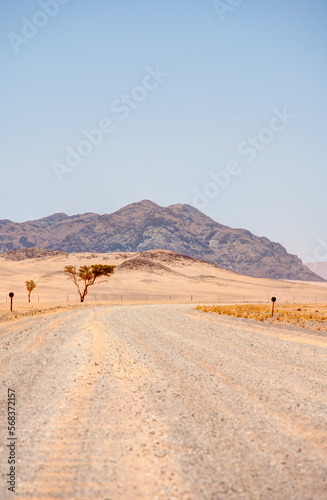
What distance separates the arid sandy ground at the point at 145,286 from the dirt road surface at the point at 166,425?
3692 cm

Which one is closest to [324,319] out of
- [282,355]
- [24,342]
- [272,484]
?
[282,355]

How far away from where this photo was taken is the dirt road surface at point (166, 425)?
527cm

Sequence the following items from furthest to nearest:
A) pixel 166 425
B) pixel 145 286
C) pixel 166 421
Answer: pixel 145 286 → pixel 166 421 → pixel 166 425

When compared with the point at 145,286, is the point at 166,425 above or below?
above

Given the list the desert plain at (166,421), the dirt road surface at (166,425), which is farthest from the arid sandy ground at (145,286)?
the dirt road surface at (166,425)

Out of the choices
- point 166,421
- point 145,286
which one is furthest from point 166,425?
point 145,286

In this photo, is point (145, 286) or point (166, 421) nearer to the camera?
point (166, 421)

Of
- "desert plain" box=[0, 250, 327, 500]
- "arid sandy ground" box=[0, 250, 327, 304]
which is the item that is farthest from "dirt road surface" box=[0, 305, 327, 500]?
"arid sandy ground" box=[0, 250, 327, 304]

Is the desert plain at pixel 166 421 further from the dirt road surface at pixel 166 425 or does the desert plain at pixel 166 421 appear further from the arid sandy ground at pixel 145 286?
the arid sandy ground at pixel 145 286

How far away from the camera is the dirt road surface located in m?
5.27

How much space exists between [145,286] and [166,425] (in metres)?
100

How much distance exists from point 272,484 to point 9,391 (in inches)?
273

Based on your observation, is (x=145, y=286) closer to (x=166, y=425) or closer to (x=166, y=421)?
(x=166, y=421)

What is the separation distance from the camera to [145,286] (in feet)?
351
